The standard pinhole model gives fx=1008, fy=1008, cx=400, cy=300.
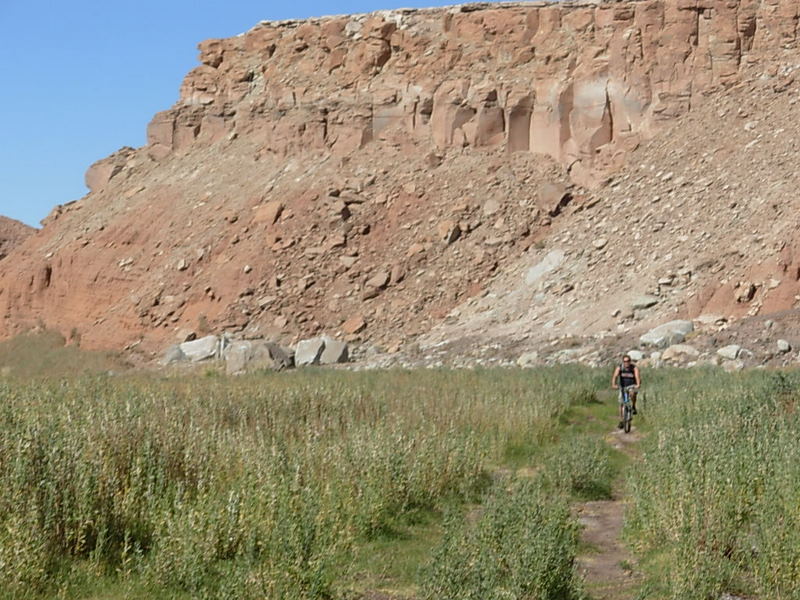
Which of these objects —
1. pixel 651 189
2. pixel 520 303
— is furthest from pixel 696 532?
pixel 651 189

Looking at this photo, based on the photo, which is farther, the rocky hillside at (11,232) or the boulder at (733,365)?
the rocky hillside at (11,232)

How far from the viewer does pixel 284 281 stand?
3469cm

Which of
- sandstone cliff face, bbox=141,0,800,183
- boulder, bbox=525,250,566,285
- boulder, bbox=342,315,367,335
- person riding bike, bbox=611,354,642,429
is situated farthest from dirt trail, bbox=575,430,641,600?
sandstone cliff face, bbox=141,0,800,183

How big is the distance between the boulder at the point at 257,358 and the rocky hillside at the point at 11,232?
29346 mm

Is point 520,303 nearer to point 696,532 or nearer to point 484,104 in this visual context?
point 484,104

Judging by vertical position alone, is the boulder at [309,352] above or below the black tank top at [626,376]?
above

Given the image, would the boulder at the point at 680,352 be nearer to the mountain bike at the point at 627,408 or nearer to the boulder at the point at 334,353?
the mountain bike at the point at 627,408

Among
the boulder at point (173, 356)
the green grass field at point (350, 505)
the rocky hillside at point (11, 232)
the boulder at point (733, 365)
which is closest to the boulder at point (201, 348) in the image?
the boulder at point (173, 356)

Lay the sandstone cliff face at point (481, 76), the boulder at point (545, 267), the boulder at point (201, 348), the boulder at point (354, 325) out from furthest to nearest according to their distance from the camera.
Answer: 1. the sandstone cliff face at point (481, 76)
2. the boulder at point (354, 325)
3. the boulder at point (545, 267)
4. the boulder at point (201, 348)

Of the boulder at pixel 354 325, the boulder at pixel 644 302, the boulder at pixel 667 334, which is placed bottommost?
the boulder at pixel 667 334

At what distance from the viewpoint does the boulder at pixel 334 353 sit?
30.4 metres

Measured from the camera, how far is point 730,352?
22.8m

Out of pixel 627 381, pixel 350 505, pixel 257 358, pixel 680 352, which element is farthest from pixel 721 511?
pixel 257 358

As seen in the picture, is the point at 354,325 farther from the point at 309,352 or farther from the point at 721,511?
the point at 721,511
